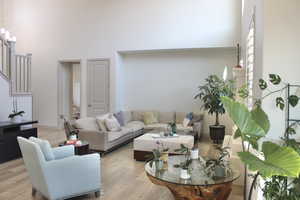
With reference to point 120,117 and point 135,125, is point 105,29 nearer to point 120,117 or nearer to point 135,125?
point 120,117

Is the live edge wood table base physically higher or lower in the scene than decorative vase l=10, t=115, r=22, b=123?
lower

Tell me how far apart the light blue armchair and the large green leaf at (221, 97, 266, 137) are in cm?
244

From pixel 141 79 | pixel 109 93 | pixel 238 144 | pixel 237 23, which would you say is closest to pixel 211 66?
pixel 237 23

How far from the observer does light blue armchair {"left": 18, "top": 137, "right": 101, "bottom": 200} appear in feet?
10.4

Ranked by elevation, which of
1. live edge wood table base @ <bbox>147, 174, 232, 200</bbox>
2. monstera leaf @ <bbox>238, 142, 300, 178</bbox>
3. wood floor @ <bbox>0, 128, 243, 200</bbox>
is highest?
monstera leaf @ <bbox>238, 142, 300, 178</bbox>

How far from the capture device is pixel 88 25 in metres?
8.69

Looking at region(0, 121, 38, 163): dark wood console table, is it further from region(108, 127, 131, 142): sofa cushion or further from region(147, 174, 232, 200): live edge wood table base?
region(147, 174, 232, 200): live edge wood table base

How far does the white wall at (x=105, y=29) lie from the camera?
743 cm

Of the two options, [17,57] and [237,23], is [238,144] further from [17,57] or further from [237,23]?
[17,57]

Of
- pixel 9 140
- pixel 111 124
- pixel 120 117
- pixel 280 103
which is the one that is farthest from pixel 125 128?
pixel 280 103

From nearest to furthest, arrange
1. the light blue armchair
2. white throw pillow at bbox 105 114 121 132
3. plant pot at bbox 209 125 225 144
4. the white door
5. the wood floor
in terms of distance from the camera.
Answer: the light blue armchair → the wood floor → white throw pillow at bbox 105 114 121 132 → plant pot at bbox 209 125 225 144 → the white door

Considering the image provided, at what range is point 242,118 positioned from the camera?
152 cm

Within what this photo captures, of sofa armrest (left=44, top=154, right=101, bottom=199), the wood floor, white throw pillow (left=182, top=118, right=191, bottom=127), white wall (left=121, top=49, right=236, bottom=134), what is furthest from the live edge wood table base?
white wall (left=121, top=49, right=236, bottom=134)

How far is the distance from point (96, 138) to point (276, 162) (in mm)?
4628
